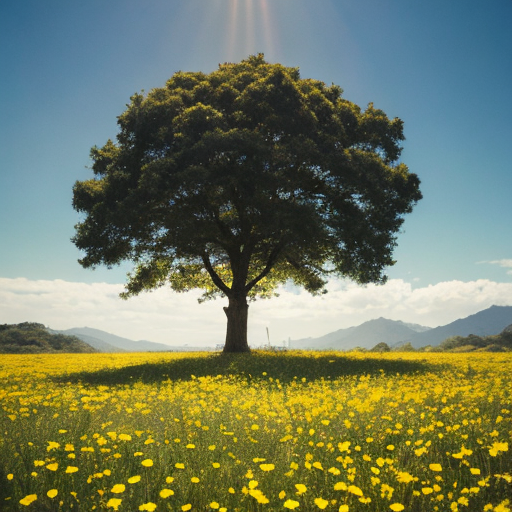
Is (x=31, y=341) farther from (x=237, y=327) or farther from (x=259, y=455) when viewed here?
(x=259, y=455)

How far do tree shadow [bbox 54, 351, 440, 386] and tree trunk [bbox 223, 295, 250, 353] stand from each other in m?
3.46

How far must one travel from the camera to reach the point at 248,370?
17.0 m

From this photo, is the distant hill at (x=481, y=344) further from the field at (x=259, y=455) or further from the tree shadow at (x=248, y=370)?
the field at (x=259, y=455)

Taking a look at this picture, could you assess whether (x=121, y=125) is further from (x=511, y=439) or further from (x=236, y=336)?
(x=511, y=439)

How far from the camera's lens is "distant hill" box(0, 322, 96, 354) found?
47625mm

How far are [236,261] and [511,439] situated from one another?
62.3 ft

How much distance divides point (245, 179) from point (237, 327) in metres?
9.35

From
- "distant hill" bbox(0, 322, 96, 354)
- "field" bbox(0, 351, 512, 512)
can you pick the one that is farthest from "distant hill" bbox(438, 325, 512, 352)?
"distant hill" bbox(0, 322, 96, 354)

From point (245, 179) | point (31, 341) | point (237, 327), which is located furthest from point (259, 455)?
point (31, 341)

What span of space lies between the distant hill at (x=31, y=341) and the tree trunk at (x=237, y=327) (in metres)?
31.4

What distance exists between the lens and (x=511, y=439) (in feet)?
21.2

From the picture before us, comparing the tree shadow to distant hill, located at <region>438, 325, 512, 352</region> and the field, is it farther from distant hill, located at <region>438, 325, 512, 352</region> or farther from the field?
distant hill, located at <region>438, 325, 512, 352</region>

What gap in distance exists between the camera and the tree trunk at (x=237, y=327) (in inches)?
952

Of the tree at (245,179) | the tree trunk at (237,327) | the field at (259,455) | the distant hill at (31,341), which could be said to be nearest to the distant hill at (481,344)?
the tree at (245,179)
